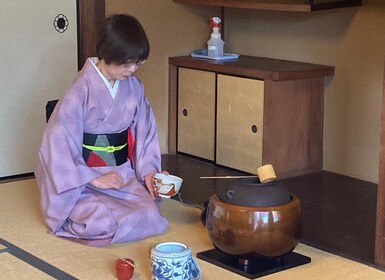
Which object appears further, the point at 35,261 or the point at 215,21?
the point at 215,21

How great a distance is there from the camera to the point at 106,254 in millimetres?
3066

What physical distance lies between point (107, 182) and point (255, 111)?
1152mm

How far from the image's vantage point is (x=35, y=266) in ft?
9.57

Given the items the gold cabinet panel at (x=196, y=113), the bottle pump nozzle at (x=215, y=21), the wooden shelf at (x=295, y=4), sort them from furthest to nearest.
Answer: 1. the bottle pump nozzle at (x=215, y=21)
2. the gold cabinet panel at (x=196, y=113)
3. the wooden shelf at (x=295, y=4)

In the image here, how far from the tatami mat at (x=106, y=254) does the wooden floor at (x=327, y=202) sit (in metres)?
0.10

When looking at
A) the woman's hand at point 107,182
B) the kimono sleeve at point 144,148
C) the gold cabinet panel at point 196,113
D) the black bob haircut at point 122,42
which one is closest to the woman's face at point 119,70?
the black bob haircut at point 122,42

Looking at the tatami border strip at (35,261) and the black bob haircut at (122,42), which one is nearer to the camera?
the tatami border strip at (35,261)

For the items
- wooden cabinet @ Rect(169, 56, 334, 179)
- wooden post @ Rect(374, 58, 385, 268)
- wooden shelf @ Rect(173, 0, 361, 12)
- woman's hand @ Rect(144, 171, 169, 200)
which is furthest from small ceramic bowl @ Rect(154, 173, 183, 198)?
wooden shelf @ Rect(173, 0, 361, 12)

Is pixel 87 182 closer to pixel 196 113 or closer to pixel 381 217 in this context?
pixel 381 217

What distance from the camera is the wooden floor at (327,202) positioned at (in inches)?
A: 125

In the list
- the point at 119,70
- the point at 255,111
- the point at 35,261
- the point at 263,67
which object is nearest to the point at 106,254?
the point at 35,261

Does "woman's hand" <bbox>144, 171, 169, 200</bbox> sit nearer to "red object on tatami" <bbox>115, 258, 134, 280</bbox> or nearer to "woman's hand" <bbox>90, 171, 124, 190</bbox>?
"woman's hand" <bbox>90, 171, 124, 190</bbox>

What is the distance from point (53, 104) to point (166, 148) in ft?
3.86

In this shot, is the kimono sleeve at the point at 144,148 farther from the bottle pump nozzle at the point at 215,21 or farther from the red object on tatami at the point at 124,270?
the bottle pump nozzle at the point at 215,21
